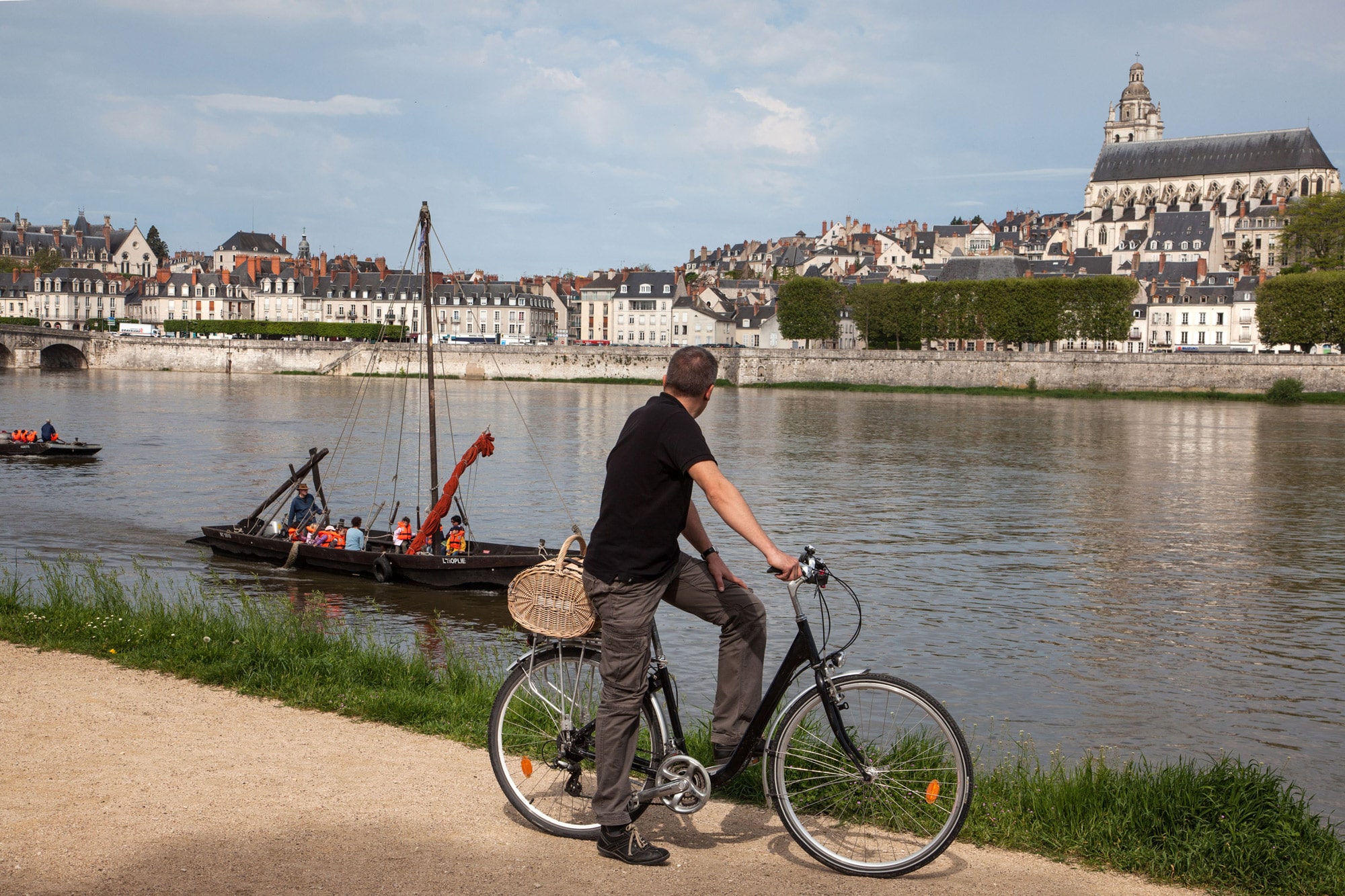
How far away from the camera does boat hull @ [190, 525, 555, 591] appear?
53.8ft

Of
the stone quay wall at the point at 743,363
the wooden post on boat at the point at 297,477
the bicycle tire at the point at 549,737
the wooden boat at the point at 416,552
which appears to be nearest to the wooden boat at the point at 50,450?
the wooden boat at the point at 416,552

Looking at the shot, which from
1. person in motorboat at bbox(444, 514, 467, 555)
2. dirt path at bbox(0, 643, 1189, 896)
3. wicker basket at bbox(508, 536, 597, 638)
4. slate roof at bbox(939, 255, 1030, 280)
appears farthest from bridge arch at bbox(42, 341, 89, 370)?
wicker basket at bbox(508, 536, 597, 638)

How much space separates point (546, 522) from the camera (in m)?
23.6

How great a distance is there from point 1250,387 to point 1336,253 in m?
27.2

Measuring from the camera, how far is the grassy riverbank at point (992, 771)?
507 centimetres

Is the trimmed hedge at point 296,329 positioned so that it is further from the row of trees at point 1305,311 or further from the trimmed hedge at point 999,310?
the row of trees at point 1305,311

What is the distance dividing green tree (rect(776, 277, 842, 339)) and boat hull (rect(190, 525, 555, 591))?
81360 millimetres

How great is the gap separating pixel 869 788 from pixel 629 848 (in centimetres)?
107

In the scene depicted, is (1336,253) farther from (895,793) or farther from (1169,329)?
(895,793)

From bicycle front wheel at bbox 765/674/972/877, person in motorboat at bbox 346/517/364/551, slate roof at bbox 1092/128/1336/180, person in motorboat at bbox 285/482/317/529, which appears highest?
slate roof at bbox 1092/128/1336/180


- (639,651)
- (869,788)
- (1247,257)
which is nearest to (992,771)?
(869,788)

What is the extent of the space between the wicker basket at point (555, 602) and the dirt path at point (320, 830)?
865 millimetres

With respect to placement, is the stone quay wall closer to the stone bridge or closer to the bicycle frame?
the stone bridge

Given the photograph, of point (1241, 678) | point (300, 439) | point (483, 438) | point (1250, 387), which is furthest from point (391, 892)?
point (1250, 387)
